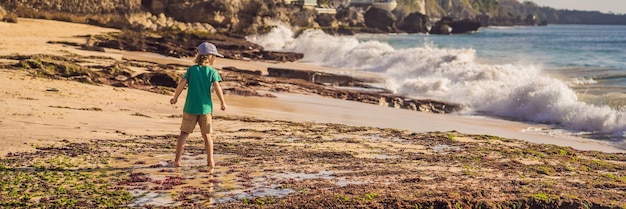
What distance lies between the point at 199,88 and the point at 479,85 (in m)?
13.3

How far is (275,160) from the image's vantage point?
7.54 meters

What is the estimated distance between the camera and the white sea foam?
14.2 metres

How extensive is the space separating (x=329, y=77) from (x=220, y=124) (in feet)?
41.1

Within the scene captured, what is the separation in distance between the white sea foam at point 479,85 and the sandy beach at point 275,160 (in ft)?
6.23

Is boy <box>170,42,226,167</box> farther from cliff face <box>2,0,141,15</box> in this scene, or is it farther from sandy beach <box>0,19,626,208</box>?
cliff face <box>2,0,141,15</box>

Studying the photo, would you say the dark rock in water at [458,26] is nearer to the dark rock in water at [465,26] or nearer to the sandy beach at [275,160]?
the dark rock in water at [465,26]

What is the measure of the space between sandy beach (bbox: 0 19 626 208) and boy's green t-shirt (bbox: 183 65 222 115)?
0.54 metres

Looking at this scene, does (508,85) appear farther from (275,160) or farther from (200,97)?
(200,97)

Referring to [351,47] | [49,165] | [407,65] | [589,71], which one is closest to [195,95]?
[49,165]

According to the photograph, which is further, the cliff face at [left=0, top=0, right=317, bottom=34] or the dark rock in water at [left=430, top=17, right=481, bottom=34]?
the dark rock in water at [left=430, top=17, right=481, bottom=34]

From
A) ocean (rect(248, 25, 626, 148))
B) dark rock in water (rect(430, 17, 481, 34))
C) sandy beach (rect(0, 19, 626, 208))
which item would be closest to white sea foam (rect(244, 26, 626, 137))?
ocean (rect(248, 25, 626, 148))

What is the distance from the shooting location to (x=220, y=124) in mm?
10195

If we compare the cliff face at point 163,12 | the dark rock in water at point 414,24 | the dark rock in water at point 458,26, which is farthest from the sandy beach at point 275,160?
the dark rock in water at point 458,26

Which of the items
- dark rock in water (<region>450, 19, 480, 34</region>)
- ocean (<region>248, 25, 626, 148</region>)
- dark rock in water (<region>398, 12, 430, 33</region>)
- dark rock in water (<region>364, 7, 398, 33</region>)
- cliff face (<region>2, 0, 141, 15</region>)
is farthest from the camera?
dark rock in water (<region>450, 19, 480, 34</region>)
